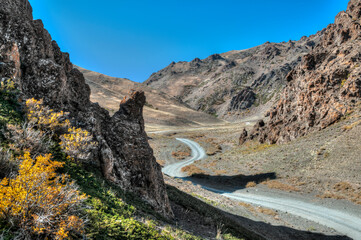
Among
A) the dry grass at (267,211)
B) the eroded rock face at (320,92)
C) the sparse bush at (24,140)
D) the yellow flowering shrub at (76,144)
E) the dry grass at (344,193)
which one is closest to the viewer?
the sparse bush at (24,140)

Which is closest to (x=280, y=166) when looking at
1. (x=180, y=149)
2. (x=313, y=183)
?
(x=313, y=183)

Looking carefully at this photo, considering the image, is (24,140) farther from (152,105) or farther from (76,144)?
(152,105)

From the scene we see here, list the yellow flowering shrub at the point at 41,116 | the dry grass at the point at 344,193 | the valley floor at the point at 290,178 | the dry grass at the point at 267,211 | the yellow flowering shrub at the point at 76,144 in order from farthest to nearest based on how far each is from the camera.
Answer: the dry grass at the point at 267,211 < the dry grass at the point at 344,193 < the valley floor at the point at 290,178 < the yellow flowering shrub at the point at 76,144 < the yellow flowering shrub at the point at 41,116

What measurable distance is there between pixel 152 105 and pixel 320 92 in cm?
12061

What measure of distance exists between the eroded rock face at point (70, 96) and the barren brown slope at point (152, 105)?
87764mm

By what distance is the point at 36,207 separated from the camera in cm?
336

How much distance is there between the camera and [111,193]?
6.30 m

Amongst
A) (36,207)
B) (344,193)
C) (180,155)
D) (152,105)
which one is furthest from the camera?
(152,105)

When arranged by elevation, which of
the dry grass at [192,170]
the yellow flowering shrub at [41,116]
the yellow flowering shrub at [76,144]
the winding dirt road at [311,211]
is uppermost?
the yellow flowering shrub at [41,116]

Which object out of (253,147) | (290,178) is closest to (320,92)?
(253,147)

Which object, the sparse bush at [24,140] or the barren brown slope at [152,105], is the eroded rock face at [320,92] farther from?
the barren brown slope at [152,105]

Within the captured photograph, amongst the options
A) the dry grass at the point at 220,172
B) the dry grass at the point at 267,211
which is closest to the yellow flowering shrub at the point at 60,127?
the dry grass at the point at 267,211

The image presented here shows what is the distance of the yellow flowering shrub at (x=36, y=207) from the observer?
3.17 meters

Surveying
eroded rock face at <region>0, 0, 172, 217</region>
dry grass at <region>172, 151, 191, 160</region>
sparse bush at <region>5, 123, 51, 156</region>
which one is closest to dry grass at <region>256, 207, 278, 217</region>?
eroded rock face at <region>0, 0, 172, 217</region>
